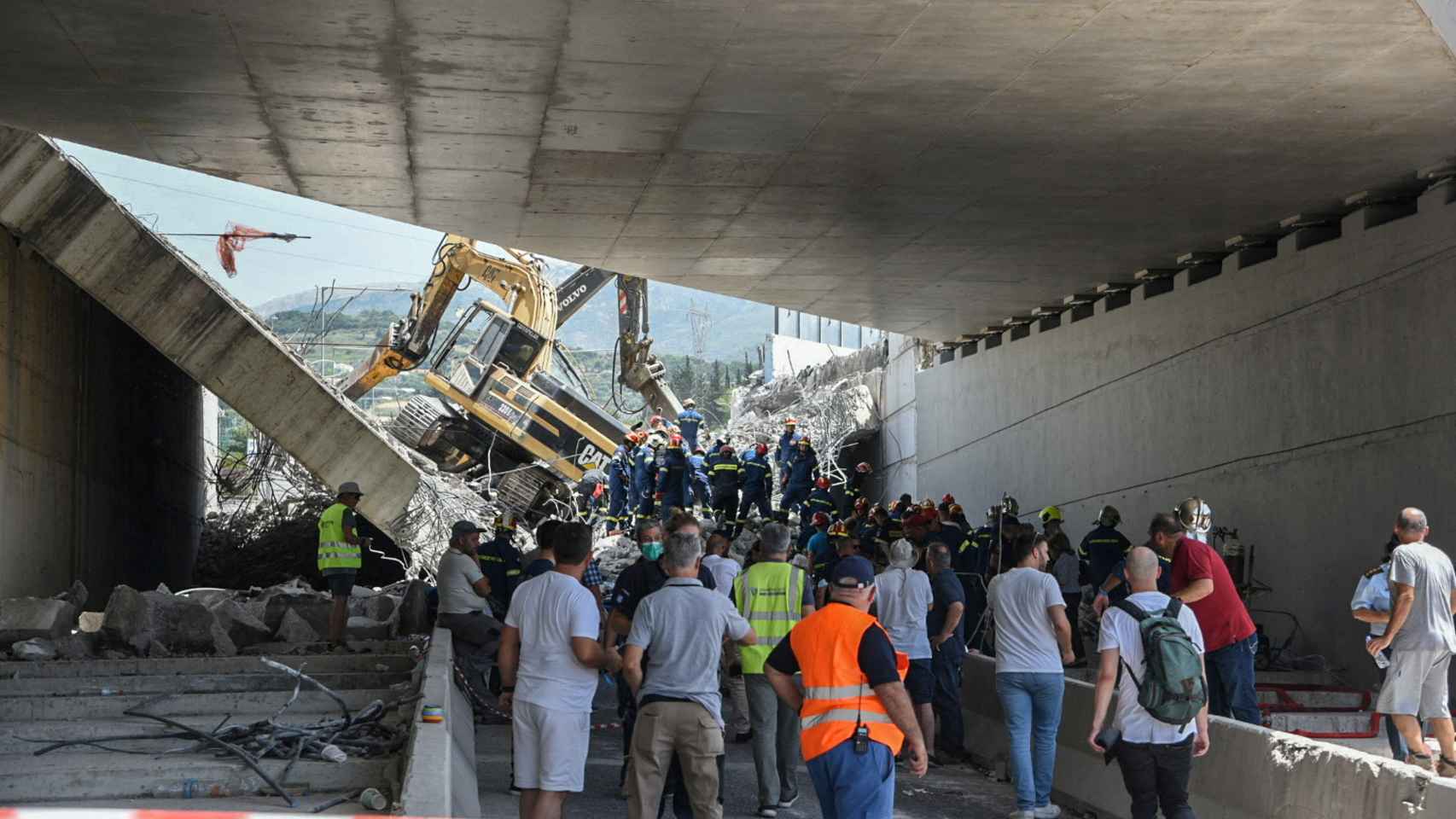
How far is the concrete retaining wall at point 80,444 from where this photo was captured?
58.0ft

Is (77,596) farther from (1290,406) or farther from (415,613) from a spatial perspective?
(1290,406)

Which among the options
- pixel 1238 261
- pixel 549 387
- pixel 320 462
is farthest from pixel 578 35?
pixel 549 387

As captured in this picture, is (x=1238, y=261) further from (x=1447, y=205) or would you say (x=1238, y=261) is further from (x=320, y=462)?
(x=320, y=462)

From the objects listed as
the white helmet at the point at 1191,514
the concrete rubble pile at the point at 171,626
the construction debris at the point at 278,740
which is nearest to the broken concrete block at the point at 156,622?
the concrete rubble pile at the point at 171,626

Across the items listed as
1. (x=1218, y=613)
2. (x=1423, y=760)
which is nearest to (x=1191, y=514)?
(x=1218, y=613)

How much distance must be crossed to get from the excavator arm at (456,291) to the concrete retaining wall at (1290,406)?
43.5ft

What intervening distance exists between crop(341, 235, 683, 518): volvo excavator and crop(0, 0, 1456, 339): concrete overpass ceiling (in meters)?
13.4

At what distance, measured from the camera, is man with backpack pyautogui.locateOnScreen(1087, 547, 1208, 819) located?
723 cm

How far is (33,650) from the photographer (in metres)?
14.2

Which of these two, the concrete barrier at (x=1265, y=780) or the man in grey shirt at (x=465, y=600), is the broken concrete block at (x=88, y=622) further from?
the concrete barrier at (x=1265, y=780)

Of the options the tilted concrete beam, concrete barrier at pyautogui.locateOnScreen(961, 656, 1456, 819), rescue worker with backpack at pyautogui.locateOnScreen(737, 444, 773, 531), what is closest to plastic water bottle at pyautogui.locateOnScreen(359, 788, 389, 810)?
concrete barrier at pyautogui.locateOnScreen(961, 656, 1456, 819)

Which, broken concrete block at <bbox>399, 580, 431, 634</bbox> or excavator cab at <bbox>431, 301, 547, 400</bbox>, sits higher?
excavator cab at <bbox>431, 301, 547, 400</bbox>

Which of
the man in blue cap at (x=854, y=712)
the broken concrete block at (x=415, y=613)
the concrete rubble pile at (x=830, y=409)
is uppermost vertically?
the concrete rubble pile at (x=830, y=409)

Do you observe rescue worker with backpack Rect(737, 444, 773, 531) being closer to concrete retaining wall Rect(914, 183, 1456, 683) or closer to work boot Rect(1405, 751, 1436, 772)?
concrete retaining wall Rect(914, 183, 1456, 683)
